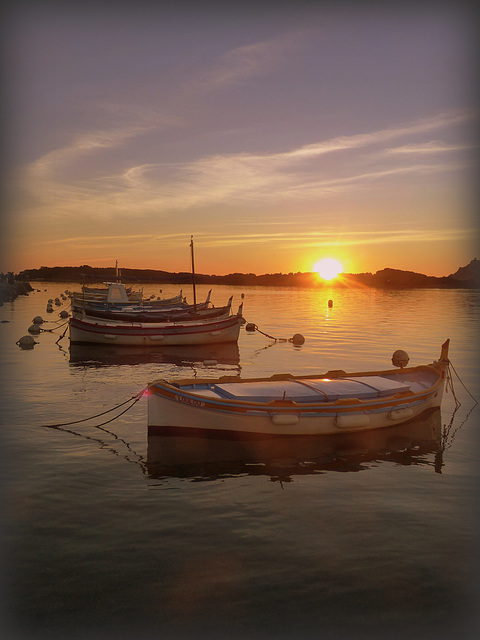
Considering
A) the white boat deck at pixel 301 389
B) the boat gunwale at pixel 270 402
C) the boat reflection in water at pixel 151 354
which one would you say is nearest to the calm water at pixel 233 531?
the boat gunwale at pixel 270 402

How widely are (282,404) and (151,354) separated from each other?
23.9 metres

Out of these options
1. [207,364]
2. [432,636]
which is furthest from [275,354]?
[432,636]

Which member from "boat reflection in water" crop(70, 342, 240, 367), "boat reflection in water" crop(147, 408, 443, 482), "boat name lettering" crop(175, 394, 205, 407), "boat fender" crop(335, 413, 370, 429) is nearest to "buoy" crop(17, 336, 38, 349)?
"boat reflection in water" crop(70, 342, 240, 367)

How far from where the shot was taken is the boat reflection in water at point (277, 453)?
1546 cm

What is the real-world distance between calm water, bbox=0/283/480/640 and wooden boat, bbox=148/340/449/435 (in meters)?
0.74

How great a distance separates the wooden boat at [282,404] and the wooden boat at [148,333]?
22.1m

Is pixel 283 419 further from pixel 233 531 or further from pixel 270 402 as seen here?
pixel 233 531

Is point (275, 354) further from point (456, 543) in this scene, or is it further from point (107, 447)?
point (456, 543)

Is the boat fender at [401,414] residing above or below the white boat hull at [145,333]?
below

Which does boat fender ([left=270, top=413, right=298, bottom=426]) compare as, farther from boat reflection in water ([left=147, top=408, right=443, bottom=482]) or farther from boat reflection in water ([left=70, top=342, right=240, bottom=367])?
boat reflection in water ([left=70, top=342, right=240, bottom=367])

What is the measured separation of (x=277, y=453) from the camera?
1708 centimetres

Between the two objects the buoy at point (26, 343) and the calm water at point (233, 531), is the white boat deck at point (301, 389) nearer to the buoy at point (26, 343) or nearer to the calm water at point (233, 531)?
the calm water at point (233, 531)

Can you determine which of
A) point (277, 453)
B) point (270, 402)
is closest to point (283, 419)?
point (270, 402)

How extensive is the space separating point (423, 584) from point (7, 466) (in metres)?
11.5
